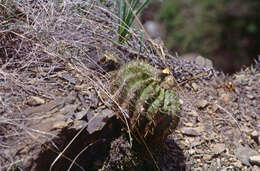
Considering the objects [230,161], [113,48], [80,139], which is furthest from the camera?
[113,48]

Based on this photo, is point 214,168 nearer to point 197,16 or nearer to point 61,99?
point 61,99

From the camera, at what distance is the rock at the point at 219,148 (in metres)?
1.94

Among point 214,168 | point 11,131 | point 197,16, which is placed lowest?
point 11,131

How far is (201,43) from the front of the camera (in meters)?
5.49

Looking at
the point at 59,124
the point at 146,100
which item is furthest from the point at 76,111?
the point at 146,100

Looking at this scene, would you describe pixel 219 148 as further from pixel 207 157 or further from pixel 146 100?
pixel 146 100

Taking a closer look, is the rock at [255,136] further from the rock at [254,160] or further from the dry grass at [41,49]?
the dry grass at [41,49]

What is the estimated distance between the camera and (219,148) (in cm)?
196

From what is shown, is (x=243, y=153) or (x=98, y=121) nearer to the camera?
(x=98, y=121)

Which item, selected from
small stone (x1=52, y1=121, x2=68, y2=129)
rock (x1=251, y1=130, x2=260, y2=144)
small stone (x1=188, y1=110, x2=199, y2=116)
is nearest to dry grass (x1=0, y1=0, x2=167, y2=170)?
small stone (x1=52, y1=121, x2=68, y2=129)

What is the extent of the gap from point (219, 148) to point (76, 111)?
835mm

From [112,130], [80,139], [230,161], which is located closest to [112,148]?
[112,130]

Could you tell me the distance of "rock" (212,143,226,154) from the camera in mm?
1942

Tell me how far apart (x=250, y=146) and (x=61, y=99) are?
1.13 metres
